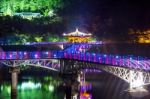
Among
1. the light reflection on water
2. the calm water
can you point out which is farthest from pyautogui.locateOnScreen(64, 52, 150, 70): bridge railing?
the light reflection on water

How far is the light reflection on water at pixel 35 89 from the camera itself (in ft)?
302

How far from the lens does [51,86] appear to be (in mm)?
104938

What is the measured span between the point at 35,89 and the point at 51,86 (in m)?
5.45

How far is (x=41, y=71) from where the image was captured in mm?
137125

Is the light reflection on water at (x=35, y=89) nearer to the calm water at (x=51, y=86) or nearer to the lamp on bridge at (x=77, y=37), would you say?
the calm water at (x=51, y=86)

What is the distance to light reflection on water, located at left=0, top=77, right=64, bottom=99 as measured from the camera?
92062 millimetres

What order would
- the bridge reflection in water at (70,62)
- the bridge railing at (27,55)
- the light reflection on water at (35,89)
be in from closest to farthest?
the bridge reflection in water at (70,62) < the bridge railing at (27,55) < the light reflection on water at (35,89)

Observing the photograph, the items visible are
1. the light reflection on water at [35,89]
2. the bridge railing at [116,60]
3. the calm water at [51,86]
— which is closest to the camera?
the bridge railing at [116,60]

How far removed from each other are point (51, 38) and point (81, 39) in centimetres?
1011

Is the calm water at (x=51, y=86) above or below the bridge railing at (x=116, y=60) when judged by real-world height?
below

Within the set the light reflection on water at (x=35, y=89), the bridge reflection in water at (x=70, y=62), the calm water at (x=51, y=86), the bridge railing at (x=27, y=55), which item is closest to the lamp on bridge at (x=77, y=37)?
the calm water at (x=51, y=86)

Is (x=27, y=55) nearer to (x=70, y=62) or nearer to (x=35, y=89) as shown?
(x=70, y=62)

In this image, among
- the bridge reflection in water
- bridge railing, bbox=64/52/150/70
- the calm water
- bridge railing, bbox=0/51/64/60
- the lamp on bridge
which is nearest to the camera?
bridge railing, bbox=64/52/150/70

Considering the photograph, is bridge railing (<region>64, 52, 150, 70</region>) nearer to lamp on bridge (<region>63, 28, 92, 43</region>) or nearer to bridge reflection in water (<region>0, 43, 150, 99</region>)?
bridge reflection in water (<region>0, 43, 150, 99</region>)
